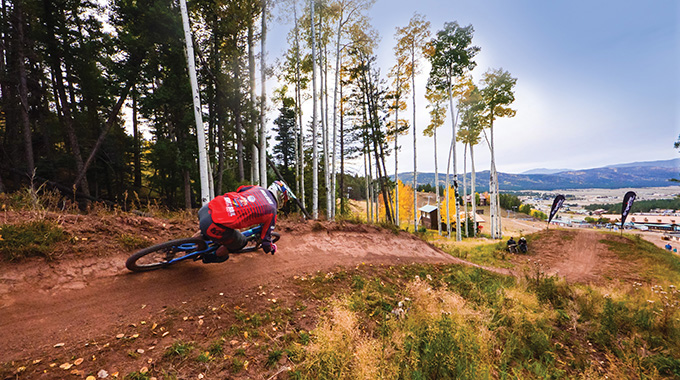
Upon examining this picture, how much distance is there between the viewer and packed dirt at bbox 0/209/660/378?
265 centimetres

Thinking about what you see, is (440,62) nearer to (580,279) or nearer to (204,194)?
(580,279)

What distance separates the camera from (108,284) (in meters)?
3.57

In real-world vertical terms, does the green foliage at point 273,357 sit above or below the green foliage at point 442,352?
above

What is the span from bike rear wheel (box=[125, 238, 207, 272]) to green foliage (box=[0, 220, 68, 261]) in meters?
1.24

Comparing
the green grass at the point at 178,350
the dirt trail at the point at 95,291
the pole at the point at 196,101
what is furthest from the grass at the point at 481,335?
the pole at the point at 196,101

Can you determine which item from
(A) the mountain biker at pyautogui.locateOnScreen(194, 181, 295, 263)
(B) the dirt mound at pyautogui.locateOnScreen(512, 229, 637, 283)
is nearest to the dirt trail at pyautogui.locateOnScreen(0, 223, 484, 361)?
(A) the mountain biker at pyautogui.locateOnScreen(194, 181, 295, 263)

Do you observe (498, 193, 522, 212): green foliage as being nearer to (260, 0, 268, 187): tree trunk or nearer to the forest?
the forest

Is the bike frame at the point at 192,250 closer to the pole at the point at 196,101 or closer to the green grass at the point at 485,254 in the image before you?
the pole at the point at 196,101

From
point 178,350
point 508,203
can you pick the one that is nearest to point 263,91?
point 178,350

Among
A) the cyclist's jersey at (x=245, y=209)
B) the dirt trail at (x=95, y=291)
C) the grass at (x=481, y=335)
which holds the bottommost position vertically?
the grass at (x=481, y=335)

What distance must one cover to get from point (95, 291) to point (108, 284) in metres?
0.17

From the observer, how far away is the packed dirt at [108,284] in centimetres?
265

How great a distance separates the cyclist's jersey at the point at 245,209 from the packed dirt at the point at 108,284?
134 centimetres

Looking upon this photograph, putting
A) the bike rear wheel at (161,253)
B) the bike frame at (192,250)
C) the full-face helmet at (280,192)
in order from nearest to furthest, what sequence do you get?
the bike rear wheel at (161,253) → the bike frame at (192,250) → the full-face helmet at (280,192)
